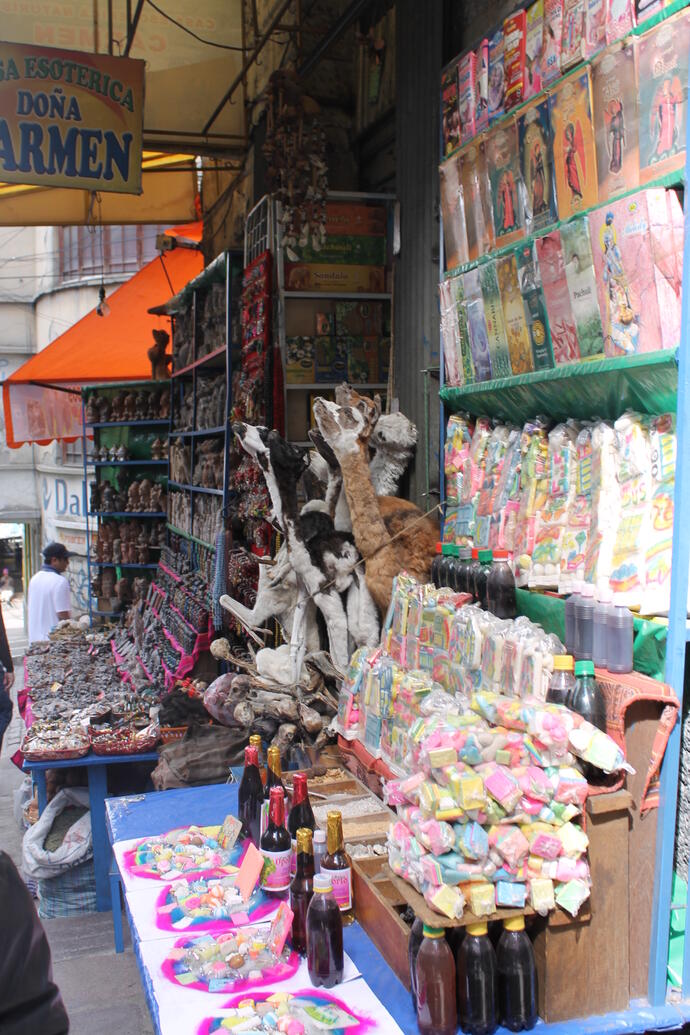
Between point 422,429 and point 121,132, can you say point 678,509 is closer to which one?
point 422,429

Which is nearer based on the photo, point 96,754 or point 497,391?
point 497,391

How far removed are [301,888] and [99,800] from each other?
2.67m

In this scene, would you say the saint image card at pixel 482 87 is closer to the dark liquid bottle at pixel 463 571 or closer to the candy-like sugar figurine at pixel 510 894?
the dark liquid bottle at pixel 463 571

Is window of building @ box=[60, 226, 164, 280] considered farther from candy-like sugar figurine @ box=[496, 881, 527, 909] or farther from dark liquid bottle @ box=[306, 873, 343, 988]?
Result: candy-like sugar figurine @ box=[496, 881, 527, 909]

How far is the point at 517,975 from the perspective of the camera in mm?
2047

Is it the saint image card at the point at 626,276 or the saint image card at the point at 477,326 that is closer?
the saint image card at the point at 626,276

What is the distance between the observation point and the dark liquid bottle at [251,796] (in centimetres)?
310

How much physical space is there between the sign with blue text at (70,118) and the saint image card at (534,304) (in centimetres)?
348

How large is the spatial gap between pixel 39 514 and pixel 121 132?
46.5ft

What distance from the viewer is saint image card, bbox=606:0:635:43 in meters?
2.41

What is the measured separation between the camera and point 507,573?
2.91m

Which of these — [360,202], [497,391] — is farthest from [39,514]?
[497,391]

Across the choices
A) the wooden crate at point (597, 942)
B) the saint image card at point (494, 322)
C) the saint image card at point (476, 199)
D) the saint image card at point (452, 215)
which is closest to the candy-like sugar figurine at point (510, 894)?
the wooden crate at point (597, 942)

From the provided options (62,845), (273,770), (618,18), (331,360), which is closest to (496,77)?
(618,18)
